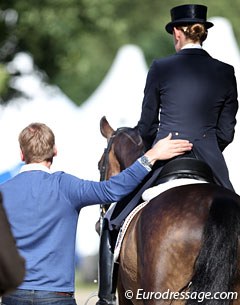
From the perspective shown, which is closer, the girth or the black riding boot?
the girth

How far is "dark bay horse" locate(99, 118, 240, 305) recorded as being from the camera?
227 inches

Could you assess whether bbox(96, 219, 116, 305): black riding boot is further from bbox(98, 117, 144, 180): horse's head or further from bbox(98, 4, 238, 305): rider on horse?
bbox(98, 4, 238, 305): rider on horse

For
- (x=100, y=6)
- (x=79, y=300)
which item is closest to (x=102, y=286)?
(x=79, y=300)

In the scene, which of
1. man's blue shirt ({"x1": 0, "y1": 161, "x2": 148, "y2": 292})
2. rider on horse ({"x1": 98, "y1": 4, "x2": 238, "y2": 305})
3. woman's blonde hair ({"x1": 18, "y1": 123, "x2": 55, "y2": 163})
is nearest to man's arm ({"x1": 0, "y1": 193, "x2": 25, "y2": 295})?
man's blue shirt ({"x1": 0, "y1": 161, "x2": 148, "y2": 292})

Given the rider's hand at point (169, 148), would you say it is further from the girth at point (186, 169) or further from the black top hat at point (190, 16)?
the black top hat at point (190, 16)

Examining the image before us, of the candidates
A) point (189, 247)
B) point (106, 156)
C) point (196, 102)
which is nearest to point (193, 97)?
point (196, 102)

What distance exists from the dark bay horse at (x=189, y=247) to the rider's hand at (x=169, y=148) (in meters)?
0.24

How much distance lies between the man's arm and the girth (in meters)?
2.74

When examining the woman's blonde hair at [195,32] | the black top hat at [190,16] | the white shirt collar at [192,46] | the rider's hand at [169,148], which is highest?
the black top hat at [190,16]

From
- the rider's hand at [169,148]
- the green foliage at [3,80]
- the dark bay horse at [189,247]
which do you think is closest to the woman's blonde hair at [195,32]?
the rider's hand at [169,148]

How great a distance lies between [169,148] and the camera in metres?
6.27

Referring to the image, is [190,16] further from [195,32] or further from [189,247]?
[189,247]

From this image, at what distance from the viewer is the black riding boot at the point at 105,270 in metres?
7.31

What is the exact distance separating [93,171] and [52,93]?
950 cm
